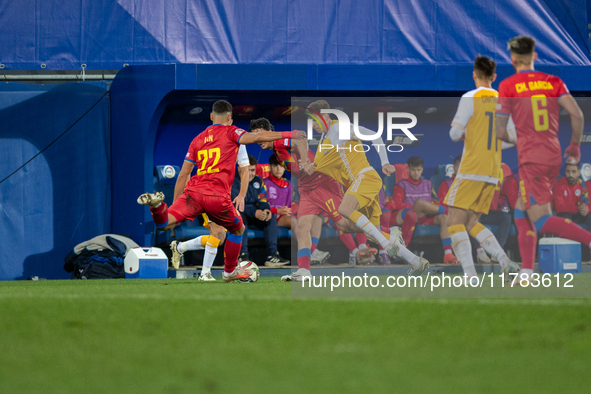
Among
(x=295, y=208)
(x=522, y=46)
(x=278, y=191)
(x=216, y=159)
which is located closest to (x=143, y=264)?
(x=278, y=191)

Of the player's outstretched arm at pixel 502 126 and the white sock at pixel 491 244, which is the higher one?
the player's outstretched arm at pixel 502 126

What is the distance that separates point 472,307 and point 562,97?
196 cm

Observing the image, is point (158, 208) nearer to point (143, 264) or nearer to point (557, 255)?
point (143, 264)

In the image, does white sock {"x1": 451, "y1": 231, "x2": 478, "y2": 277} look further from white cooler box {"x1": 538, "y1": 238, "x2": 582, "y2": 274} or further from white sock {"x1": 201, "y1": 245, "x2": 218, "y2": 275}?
white sock {"x1": 201, "y1": 245, "x2": 218, "y2": 275}

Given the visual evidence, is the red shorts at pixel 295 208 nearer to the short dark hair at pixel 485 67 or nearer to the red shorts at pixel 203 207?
the red shorts at pixel 203 207

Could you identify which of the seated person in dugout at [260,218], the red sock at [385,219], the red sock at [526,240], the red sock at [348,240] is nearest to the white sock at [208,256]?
the seated person in dugout at [260,218]

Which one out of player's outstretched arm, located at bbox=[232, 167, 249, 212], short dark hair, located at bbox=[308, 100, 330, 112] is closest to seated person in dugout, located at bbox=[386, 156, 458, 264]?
short dark hair, located at bbox=[308, 100, 330, 112]

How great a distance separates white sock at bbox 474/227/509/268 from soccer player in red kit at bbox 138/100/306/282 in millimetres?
2007

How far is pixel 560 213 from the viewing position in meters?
4.90

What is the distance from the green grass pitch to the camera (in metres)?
1.88

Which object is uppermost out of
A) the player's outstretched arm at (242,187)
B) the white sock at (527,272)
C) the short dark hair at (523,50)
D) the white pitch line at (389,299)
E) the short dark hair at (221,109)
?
the short dark hair at (523,50)

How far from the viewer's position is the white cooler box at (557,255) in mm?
4832

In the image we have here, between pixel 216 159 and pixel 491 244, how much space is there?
2.50 metres

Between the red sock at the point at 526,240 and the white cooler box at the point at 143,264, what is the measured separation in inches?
176
